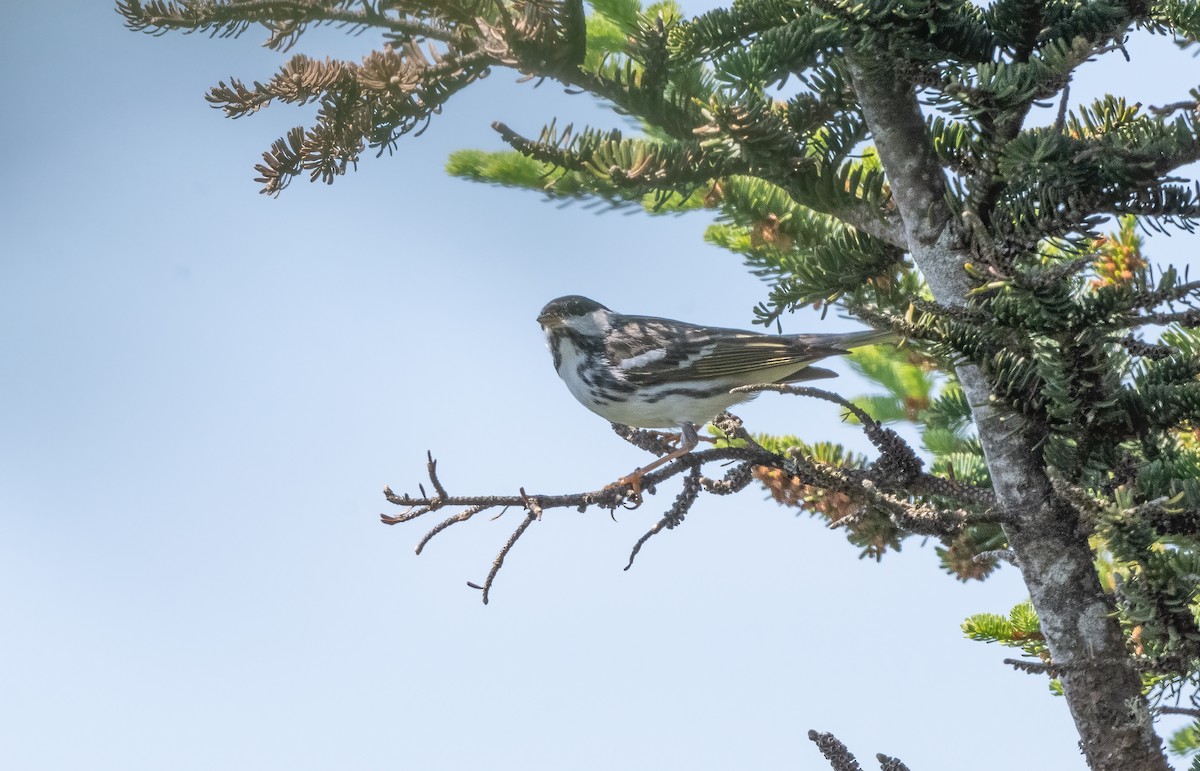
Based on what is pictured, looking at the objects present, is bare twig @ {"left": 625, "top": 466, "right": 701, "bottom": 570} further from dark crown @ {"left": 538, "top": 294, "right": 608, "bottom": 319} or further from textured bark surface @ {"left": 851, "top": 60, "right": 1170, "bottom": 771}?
dark crown @ {"left": 538, "top": 294, "right": 608, "bottom": 319}

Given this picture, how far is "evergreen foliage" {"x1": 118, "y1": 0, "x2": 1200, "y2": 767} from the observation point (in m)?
1.45

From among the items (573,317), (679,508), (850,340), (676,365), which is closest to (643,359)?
(676,365)

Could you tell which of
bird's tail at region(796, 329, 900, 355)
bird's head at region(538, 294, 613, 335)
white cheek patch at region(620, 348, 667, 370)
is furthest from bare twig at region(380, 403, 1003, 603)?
bird's head at region(538, 294, 613, 335)

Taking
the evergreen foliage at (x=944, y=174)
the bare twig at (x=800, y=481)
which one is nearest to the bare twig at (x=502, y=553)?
the bare twig at (x=800, y=481)

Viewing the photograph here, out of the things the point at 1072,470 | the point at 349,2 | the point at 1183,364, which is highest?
the point at 349,2

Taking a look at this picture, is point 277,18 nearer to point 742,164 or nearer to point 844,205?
point 742,164

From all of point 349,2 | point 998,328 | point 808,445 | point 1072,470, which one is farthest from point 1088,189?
point 349,2

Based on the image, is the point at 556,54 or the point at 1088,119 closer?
the point at 1088,119

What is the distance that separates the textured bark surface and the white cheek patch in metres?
0.96

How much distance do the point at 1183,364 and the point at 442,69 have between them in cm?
131

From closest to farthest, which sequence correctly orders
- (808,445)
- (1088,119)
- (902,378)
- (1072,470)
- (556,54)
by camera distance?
(1072,470)
(1088,119)
(556,54)
(808,445)
(902,378)

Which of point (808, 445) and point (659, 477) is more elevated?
point (808, 445)

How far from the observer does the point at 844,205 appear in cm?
199

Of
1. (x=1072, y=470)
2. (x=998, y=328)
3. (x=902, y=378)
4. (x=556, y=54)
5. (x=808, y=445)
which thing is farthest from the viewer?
(x=902, y=378)
